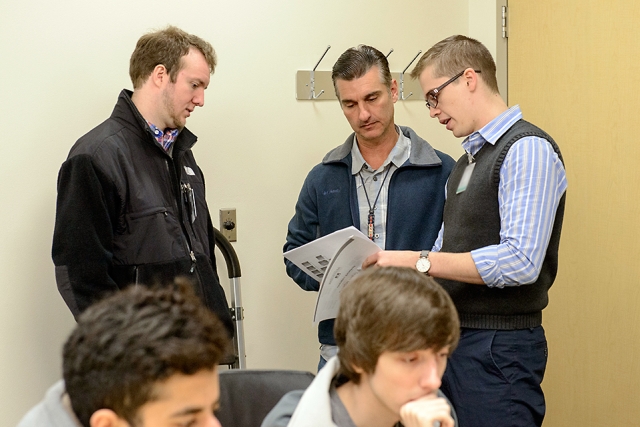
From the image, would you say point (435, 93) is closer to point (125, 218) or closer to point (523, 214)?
point (523, 214)

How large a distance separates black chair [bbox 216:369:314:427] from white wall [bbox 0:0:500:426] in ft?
3.37

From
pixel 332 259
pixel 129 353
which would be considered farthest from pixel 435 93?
pixel 129 353

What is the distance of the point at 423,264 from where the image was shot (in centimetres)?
200

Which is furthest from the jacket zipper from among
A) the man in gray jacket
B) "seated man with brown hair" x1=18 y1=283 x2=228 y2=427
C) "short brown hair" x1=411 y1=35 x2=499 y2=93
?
"seated man with brown hair" x1=18 y1=283 x2=228 y2=427

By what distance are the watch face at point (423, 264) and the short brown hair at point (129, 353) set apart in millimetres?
995

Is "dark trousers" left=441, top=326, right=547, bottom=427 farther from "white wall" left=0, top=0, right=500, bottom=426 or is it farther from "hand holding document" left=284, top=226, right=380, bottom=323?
"white wall" left=0, top=0, right=500, bottom=426

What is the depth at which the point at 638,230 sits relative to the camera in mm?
2836

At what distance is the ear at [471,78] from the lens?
2.10 meters

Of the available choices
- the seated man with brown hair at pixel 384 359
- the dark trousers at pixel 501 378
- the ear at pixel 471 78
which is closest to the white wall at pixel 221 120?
the ear at pixel 471 78

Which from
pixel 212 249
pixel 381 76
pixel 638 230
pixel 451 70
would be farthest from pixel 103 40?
pixel 638 230

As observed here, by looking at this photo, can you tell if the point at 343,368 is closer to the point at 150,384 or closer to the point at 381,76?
the point at 150,384

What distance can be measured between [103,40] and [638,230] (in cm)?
215

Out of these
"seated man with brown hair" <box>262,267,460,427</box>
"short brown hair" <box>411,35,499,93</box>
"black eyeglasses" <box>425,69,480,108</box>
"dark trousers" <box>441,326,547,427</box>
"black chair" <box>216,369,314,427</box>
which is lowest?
"dark trousers" <box>441,326,547,427</box>

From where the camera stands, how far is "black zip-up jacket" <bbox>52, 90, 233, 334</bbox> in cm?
212
